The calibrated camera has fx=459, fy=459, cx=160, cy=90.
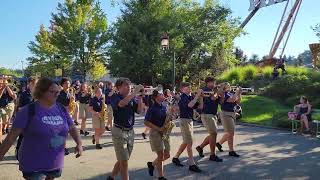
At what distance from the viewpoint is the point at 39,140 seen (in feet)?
14.5

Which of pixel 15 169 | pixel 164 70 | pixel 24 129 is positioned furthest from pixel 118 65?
pixel 24 129

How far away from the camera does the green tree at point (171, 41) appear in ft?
111

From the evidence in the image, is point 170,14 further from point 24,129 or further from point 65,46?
point 24,129

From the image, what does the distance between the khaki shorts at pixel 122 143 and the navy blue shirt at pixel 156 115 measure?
889 millimetres

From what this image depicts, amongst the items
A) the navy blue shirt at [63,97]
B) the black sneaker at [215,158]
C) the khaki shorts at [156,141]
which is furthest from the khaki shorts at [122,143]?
the navy blue shirt at [63,97]

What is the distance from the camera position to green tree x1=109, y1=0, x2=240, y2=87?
33938 mm

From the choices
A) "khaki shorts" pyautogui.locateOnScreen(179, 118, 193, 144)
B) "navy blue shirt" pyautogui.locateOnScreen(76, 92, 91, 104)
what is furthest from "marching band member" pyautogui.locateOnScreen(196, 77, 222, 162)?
"navy blue shirt" pyautogui.locateOnScreen(76, 92, 91, 104)

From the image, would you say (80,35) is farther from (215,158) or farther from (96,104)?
(215,158)

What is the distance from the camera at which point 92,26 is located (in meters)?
38.2

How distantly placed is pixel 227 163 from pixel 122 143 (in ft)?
11.9

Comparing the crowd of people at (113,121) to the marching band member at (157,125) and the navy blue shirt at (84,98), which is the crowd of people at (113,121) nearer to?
the marching band member at (157,125)

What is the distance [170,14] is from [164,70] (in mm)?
4399

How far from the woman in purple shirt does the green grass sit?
45.7 ft

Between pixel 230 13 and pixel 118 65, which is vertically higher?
pixel 230 13
